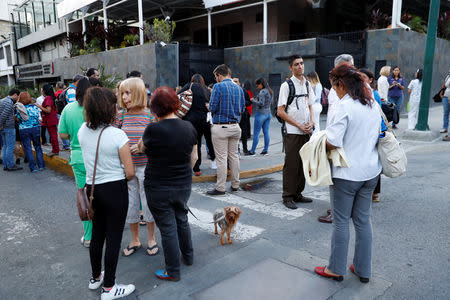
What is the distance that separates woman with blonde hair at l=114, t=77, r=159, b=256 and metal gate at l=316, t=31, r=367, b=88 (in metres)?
11.1

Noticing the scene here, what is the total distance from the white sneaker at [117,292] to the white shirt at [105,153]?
0.95 meters

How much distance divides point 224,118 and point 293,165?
4.42ft

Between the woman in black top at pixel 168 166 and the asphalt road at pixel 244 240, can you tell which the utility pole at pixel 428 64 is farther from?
the woman in black top at pixel 168 166

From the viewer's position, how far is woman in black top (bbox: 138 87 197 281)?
2977mm

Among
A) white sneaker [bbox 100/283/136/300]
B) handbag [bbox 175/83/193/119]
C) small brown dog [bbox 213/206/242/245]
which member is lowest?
white sneaker [bbox 100/283/136/300]

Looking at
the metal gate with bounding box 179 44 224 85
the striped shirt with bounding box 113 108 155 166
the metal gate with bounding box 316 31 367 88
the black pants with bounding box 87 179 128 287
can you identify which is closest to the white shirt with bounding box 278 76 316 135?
the striped shirt with bounding box 113 108 155 166

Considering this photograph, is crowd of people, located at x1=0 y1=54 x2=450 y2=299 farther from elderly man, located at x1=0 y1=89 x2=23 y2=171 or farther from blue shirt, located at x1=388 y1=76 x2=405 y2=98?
blue shirt, located at x1=388 y1=76 x2=405 y2=98

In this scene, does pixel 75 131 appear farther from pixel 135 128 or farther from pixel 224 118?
pixel 224 118

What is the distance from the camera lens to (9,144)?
7.98m

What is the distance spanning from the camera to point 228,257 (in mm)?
3619

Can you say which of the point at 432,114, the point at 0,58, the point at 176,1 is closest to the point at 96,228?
the point at 432,114

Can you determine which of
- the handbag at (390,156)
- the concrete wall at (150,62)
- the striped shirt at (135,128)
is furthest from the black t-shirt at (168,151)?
the concrete wall at (150,62)

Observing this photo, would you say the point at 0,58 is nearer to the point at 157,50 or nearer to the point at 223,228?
the point at 157,50

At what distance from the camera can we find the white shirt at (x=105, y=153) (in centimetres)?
285
